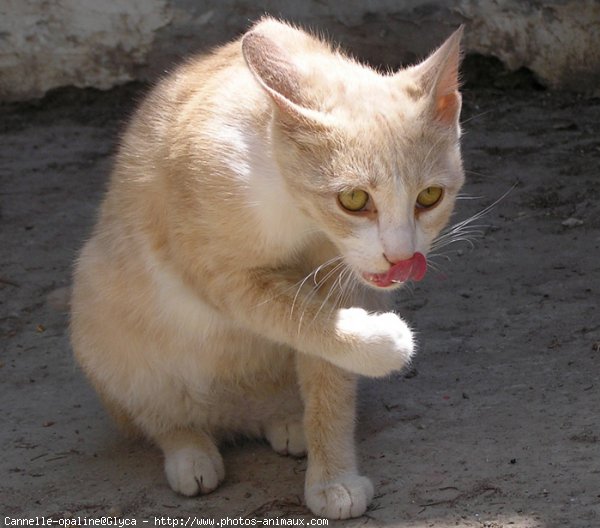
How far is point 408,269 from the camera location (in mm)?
2846

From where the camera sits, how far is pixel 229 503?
3334 mm

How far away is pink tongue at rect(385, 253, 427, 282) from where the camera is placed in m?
2.84

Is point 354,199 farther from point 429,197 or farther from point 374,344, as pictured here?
point 374,344

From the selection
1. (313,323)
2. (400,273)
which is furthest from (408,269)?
(313,323)

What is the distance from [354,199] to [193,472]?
110 centimetres

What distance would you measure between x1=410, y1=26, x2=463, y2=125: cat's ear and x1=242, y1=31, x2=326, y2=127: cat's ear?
34 centimetres

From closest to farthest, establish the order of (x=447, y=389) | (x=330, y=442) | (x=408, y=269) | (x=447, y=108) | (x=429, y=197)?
(x=408, y=269) < (x=429, y=197) < (x=447, y=108) < (x=330, y=442) < (x=447, y=389)

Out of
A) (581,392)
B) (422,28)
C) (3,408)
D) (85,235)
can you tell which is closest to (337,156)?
(581,392)

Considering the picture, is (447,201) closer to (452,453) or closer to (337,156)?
(337,156)

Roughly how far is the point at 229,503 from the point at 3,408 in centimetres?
117

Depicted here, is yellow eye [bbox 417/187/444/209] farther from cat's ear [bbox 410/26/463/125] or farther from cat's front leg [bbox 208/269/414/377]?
cat's front leg [bbox 208/269/414/377]

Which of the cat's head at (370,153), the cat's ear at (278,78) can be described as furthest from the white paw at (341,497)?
the cat's ear at (278,78)

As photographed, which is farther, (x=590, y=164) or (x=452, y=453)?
(x=590, y=164)

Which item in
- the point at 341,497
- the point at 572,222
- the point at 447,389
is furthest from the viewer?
the point at 572,222
